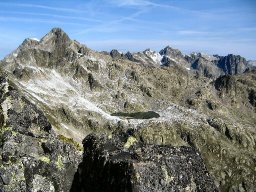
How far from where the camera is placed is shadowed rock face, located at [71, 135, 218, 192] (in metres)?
27.9

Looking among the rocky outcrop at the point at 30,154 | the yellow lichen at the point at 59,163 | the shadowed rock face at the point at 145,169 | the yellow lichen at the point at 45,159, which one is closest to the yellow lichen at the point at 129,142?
the shadowed rock face at the point at 145,169

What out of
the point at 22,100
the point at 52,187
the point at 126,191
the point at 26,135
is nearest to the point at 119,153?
the point at 126,191

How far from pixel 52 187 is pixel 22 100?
71.6 ft

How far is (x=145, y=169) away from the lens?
2823cm

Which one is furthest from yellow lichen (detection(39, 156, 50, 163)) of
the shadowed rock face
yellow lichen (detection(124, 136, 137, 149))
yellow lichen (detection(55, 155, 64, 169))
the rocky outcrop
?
yellow lichen (detection(124, 136, 137, 149))

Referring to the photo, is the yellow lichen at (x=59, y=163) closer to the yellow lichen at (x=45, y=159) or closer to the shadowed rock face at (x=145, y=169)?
the yellow lichen at (x=45, y=159)

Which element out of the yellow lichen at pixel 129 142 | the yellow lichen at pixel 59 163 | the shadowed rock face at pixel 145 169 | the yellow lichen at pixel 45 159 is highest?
the yellow lichen at pixel 129 142

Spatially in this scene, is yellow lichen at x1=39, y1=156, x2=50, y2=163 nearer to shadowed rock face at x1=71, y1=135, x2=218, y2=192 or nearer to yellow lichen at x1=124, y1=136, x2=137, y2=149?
shadowed rock face at x1=71, y1=135, x2=218, y2=192

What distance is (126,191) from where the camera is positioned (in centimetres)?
2750

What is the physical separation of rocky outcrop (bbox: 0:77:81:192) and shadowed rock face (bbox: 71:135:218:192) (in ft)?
27.6

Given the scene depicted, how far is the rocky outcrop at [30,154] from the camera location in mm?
39531

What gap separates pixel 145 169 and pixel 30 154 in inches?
779

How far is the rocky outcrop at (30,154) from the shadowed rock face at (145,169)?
841cm

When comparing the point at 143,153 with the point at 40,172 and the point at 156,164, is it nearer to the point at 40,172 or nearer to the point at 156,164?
the point at 156,164
